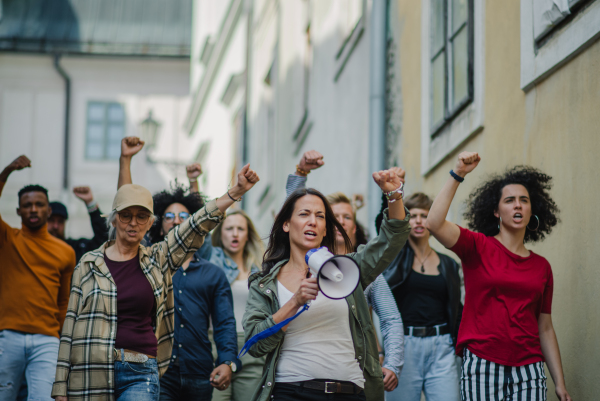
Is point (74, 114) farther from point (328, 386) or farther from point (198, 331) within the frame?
point (328, 386)

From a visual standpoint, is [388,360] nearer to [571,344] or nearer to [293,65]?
[571,344]

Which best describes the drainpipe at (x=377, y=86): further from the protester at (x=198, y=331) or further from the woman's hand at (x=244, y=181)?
the woman's hand at (x=244, y=181)

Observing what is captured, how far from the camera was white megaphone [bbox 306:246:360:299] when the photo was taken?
406 centimetres

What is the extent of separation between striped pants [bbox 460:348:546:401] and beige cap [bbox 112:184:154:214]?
219cm

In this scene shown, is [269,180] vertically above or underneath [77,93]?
underneath

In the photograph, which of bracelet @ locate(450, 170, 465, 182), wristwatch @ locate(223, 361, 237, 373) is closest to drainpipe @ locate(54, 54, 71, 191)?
wristwatch @ locate(223, 361, 237, 373)

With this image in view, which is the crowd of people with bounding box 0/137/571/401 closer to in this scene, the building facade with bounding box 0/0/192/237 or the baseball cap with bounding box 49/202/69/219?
the baseball cap with bounding box 49/202/69/219

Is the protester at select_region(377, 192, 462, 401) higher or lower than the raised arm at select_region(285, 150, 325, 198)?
lower

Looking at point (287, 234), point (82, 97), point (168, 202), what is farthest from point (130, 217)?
point (82, 97)

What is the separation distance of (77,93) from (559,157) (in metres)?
27.0

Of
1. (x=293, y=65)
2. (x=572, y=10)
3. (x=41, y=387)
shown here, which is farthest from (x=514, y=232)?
(x=293, y=65)

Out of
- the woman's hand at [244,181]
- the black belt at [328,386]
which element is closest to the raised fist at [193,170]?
the woman's hand at [244,181]

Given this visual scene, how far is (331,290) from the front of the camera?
4.09 metres

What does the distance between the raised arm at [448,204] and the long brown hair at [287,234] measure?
545mm
